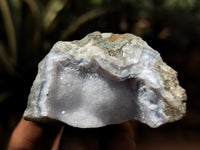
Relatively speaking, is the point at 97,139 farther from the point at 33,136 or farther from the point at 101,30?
the point at 101,30

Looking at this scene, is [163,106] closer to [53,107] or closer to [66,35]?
[53,107]

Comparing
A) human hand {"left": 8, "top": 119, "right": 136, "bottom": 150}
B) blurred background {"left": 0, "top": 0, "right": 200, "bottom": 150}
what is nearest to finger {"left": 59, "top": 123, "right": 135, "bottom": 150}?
human hand {"left": 8, "top": 119, "right": 136, "bottom": 150}

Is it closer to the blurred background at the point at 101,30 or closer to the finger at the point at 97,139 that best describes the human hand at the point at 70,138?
the finger at the point at 97,139

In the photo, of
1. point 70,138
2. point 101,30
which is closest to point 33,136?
point 70,138

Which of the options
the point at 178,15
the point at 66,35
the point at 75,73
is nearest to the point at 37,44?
the point at 66,35

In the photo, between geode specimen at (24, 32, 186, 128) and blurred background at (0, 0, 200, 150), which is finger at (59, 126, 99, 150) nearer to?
geode specimen at (24, 32, 186, 128)

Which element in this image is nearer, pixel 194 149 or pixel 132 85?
pixel 132 85
